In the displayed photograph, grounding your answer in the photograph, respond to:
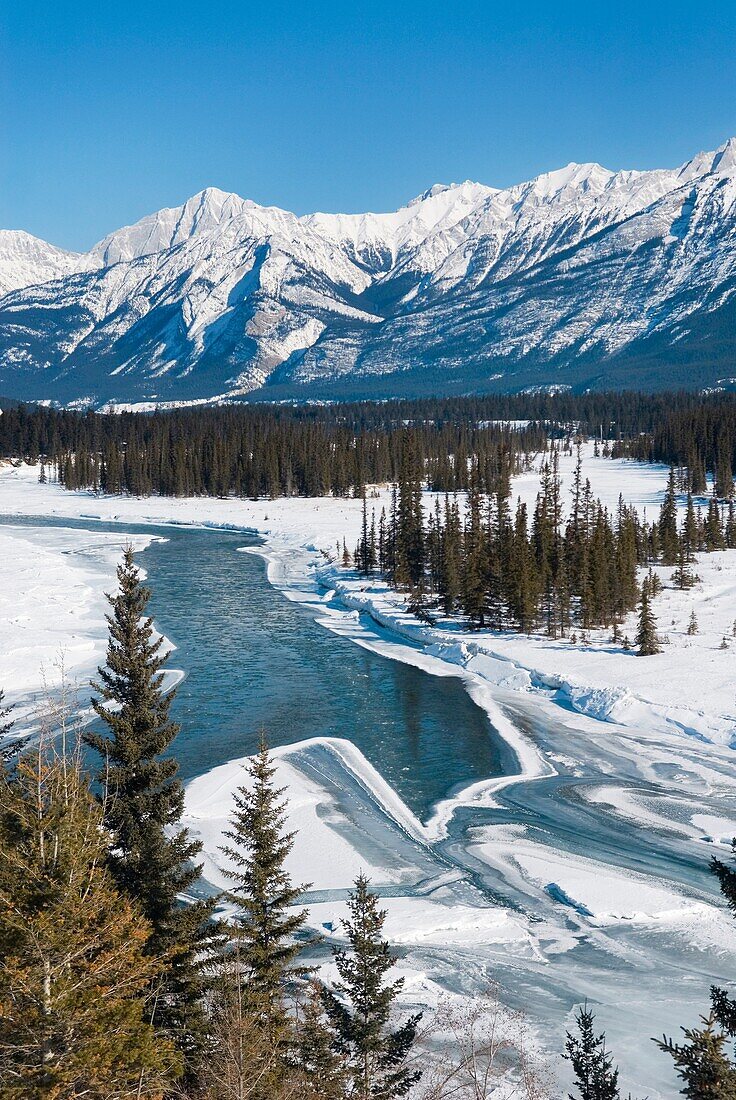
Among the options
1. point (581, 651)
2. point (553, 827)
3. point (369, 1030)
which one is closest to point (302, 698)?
point (553, 827)

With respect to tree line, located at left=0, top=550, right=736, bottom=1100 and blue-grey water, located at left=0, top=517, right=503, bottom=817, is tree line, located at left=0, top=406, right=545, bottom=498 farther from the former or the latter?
tree line, located at left=0, top=550, right=736, bottom=1100

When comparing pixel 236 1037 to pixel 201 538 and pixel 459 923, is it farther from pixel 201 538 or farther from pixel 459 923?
pixel 201 538

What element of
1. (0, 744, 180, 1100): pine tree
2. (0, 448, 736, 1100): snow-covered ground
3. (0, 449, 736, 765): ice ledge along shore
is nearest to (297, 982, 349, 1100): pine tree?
(0, 744, 180, 1100): pine tree

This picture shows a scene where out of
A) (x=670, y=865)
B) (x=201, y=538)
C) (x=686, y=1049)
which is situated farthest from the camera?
(x=201, y=538)

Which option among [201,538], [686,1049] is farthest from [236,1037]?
[201,538]

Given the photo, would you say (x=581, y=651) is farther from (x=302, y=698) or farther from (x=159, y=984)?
(x=159, y=984)

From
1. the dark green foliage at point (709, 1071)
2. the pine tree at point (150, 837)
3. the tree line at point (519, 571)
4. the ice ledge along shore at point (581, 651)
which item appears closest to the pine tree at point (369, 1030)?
the pine tree at point (150, 837)

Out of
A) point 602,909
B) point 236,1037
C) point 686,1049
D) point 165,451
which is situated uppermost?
point 165,451
